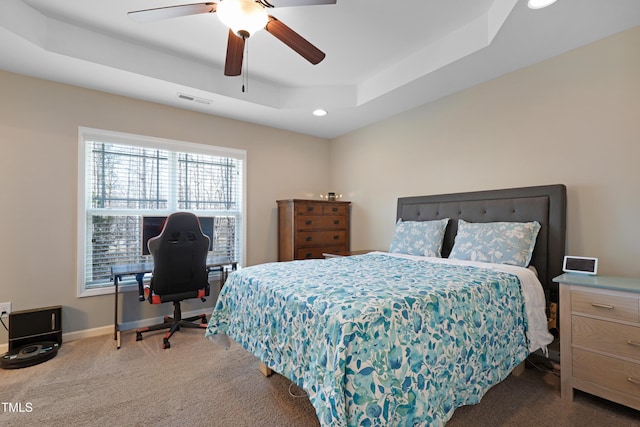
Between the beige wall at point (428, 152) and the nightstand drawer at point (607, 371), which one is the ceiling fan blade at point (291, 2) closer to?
the beige wall at point (428, 152)

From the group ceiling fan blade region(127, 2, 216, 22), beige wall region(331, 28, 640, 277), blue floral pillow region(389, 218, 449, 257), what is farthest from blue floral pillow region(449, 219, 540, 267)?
ceiling fan blade region(127, 2, 216, 22)

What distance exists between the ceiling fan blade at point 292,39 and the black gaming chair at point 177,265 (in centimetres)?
179

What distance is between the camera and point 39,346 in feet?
8.41

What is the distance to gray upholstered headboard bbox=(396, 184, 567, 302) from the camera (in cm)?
230

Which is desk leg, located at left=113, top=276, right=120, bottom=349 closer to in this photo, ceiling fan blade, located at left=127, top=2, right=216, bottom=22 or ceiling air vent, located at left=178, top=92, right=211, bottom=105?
ceiling air vent, located at left=178, top=92, right=211, bottom=105

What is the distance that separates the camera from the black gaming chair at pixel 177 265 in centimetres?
274

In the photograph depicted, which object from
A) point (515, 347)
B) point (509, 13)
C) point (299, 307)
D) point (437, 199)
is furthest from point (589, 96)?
point (299, 307)

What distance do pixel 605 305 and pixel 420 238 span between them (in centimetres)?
141

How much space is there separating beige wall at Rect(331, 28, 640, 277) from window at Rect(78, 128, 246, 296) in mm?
2277

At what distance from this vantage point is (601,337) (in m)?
1.78

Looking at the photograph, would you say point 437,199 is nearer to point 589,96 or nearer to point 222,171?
point 589,96

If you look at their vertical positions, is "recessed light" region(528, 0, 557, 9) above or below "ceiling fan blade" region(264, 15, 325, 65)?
above

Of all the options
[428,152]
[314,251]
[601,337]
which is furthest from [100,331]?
[601,337]

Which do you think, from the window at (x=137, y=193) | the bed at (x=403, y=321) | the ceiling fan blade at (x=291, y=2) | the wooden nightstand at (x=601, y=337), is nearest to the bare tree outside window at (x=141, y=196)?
the window at (x=137, y=193)
